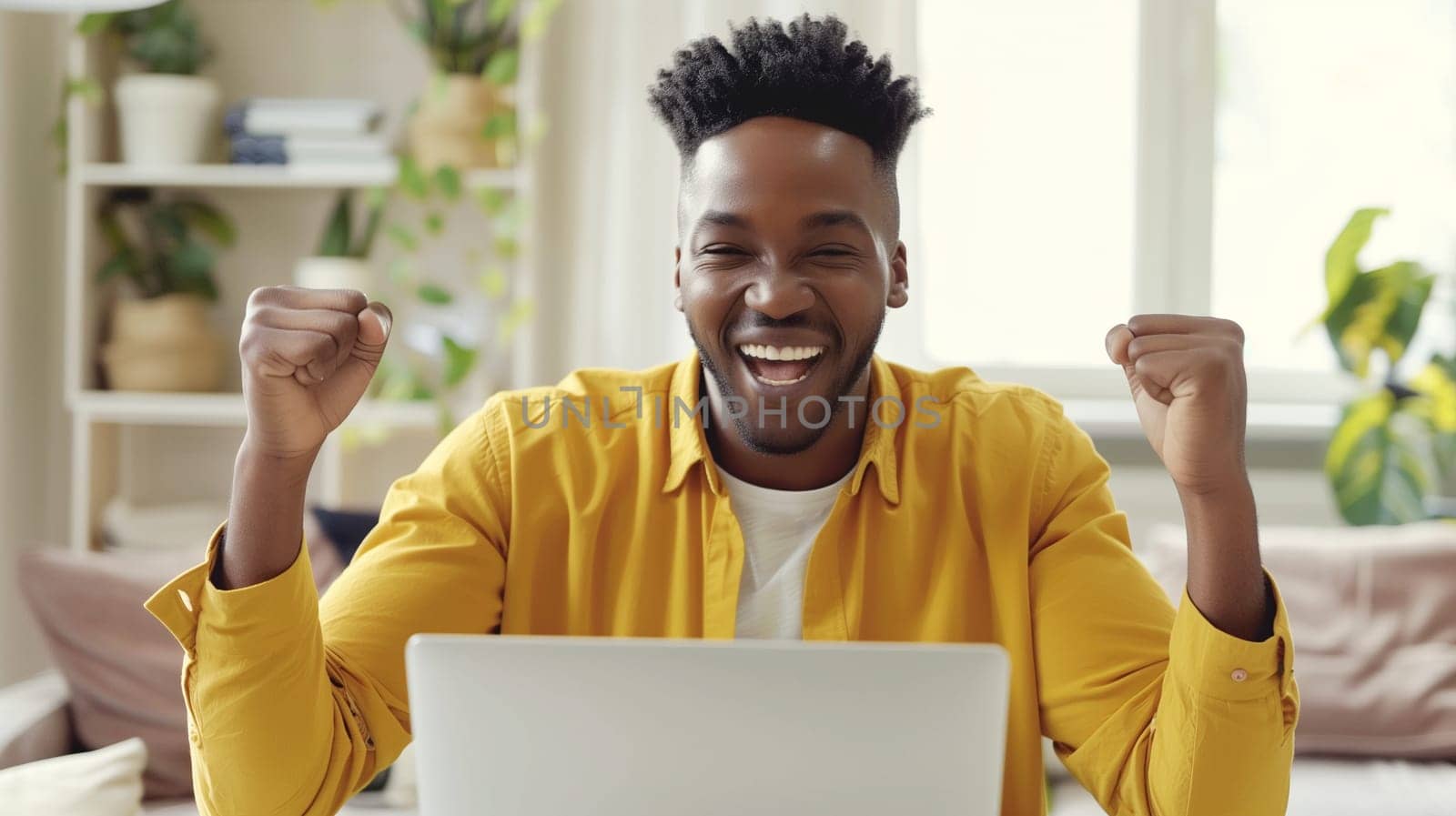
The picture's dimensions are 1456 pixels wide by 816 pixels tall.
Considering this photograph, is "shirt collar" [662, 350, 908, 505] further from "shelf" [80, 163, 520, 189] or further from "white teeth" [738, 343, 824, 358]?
"shelf" [80, 163, 520, 189]

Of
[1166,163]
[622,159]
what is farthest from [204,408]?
[1166,163]

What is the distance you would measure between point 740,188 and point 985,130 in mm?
1713

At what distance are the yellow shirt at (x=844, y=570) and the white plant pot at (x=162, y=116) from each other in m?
1.51

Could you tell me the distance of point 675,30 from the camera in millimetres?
2516

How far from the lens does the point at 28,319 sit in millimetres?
2592

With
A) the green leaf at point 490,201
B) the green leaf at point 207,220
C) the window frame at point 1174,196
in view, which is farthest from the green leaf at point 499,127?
the window frame at point 1174,196

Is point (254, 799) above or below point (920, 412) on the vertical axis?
below

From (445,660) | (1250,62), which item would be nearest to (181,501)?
(445,660)

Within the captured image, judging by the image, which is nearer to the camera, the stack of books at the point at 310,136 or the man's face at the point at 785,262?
the man's face at the point at 785,262

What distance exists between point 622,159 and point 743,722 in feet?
6.60

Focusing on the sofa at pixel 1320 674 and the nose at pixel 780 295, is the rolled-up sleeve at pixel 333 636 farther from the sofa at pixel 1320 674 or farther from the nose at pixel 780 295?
the sofa at pixel 1320 674

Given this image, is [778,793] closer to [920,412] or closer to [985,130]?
[920,412]

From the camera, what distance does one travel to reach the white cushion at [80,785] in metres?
1.50

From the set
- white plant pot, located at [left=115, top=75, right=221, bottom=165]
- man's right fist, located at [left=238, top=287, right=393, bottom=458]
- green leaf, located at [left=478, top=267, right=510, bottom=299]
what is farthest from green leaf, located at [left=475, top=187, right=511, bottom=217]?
man's right fist, located at [left=238, top=287, right=393, bottom=458]
